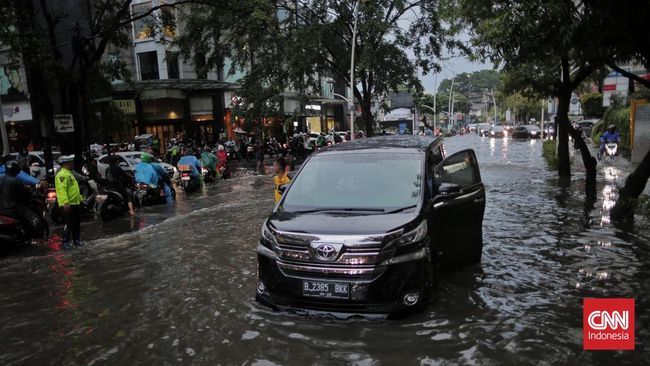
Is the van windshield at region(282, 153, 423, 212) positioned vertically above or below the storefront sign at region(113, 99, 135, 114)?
below

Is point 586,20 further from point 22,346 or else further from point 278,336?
point 22,346

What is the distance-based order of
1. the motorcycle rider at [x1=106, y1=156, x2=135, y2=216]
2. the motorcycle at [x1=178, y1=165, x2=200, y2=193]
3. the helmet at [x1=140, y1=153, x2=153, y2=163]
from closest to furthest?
the motorcycle rider at [x1=106, y1=156, x2=135, y2=216] < the helmet at [x1=140, y1=153, x2=153, y2=163] < the motorcycle at [x1=178, y1=165, x2=200, y2=193]

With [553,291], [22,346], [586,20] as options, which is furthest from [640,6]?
[22,346]

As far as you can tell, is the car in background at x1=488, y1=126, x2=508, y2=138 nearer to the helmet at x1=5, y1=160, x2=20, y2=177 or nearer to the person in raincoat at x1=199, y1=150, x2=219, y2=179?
the person in raincoat at x1=199, y1=150, x2=219, y2=179

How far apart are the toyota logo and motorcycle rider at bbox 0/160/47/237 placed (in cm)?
704

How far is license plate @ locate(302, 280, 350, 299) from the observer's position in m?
4.79

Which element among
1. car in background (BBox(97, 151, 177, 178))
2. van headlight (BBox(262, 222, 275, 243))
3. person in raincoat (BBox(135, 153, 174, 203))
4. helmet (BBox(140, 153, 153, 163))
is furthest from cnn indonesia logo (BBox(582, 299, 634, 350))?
car in background (BBox(97, 151, 177, 178))

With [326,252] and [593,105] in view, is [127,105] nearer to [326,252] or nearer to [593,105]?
[326,252]

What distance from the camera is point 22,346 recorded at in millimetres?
5039

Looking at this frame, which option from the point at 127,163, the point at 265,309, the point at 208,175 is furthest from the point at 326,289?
the point at 208,175

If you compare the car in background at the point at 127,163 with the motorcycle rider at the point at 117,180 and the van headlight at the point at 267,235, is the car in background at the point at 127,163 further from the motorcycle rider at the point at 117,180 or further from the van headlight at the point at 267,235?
the van headlight at the point at 267,235

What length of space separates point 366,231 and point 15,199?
7.73m

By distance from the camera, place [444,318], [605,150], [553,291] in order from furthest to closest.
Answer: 1. [605,150]
2. [553,291]
3. [444,318]

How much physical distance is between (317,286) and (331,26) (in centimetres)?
1783
